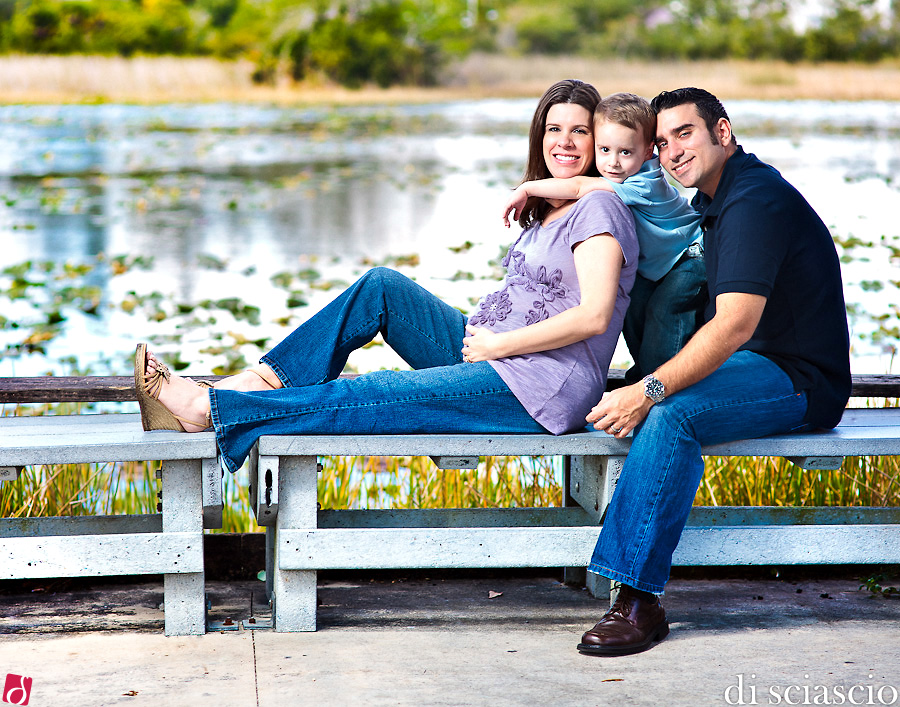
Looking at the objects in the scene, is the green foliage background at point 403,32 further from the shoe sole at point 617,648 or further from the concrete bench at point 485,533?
the shoe sole at point 617,648

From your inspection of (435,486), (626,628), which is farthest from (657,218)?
(435,486)

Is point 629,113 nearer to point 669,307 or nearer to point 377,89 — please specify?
point 669,307

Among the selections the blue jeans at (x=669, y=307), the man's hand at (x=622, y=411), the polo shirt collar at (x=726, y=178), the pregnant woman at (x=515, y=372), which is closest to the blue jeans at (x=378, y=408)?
the pregnant woman at (x=515, y=372)

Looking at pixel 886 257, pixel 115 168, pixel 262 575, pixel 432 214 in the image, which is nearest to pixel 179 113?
pixel 115 168

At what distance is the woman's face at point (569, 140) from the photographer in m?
2.76

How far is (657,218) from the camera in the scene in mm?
2721

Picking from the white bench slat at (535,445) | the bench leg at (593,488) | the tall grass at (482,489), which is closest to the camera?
the white bench slat at (535,445)

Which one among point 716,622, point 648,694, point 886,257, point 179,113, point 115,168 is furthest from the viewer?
point 179,113

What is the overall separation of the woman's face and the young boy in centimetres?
4

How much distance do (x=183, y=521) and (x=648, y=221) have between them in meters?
1.35

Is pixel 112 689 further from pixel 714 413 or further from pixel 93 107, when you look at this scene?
pixel 93 107

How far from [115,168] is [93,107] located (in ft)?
36.1

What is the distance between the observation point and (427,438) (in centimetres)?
256

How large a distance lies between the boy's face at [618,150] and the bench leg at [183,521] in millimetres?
1248
